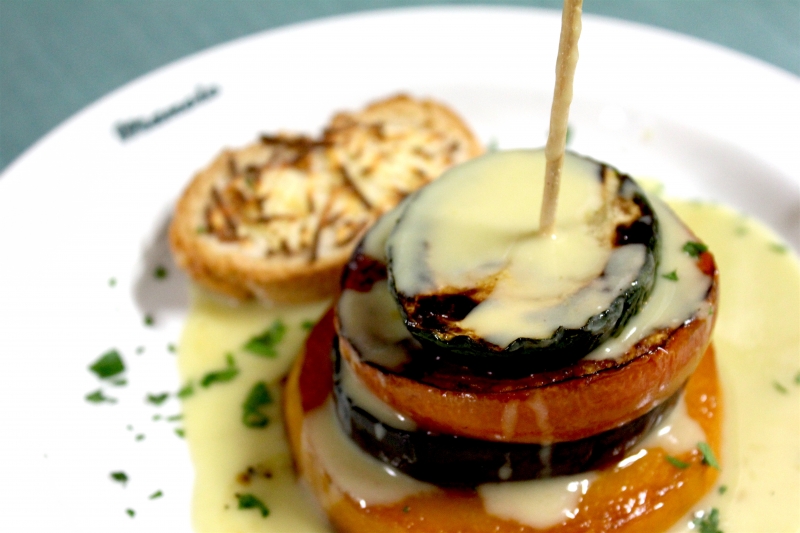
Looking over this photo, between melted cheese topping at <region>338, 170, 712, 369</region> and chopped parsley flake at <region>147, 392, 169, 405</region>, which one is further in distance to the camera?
chopped parsley flake at <region>147, 392, 169, 405</region>

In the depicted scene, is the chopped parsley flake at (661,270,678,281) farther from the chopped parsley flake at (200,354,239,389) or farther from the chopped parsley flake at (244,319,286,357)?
the chopped parsley flake at (200,354,239,389)

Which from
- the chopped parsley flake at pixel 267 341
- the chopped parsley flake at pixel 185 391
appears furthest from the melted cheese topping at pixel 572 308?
the chopped parsley flake at pixel 185 391

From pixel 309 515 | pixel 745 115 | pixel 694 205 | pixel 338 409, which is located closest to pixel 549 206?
pixel 338 409

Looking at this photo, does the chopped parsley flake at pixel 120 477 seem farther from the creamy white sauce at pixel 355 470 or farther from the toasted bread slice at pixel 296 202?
the toasted bread slice at pixel 296 202

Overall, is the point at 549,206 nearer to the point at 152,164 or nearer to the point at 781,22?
the point at 152,164

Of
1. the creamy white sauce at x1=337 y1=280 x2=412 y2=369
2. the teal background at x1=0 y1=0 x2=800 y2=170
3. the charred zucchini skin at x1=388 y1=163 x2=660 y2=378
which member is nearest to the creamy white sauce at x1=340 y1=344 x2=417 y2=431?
the creamy white sauce at x1=337 y1=280 x2=412 y2=369
